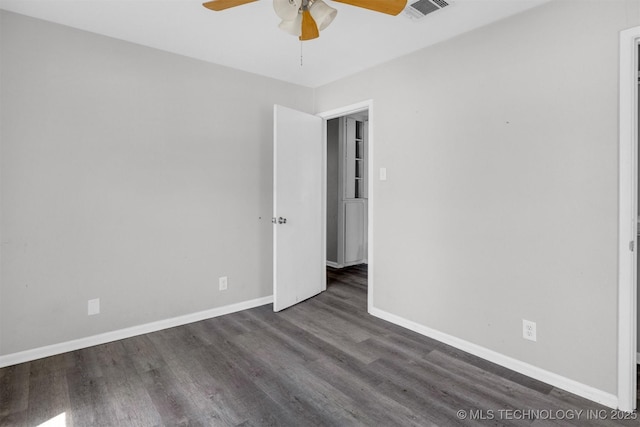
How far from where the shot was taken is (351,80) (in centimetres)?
350

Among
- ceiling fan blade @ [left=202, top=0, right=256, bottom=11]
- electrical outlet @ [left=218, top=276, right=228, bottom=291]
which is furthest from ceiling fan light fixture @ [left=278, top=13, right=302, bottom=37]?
electrical outlet @ [left=218, top=276, right=228, bottom=291]

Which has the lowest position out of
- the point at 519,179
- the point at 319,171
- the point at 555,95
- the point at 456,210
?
the point at 456,210

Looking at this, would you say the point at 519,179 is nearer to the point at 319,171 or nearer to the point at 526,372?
the point at 526,372

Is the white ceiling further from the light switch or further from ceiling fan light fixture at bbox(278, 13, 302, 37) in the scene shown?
the light switch

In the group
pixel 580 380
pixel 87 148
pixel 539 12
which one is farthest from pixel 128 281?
pixel 539 12

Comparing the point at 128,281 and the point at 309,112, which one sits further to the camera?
the point at 309,112

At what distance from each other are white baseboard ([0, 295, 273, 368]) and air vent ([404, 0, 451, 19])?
9.43ft

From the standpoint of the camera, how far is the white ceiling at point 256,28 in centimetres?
225

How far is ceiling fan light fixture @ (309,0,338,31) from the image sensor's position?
1761 millimetres

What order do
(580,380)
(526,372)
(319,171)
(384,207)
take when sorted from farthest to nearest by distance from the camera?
(319,171) → (384,207) → (526,372) → (580,380)

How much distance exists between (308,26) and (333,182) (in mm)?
3602

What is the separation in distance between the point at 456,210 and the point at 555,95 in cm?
96

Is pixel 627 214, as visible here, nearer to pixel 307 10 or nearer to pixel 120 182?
pixel 307 10

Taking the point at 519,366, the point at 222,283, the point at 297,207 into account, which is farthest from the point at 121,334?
the point at 519,366
